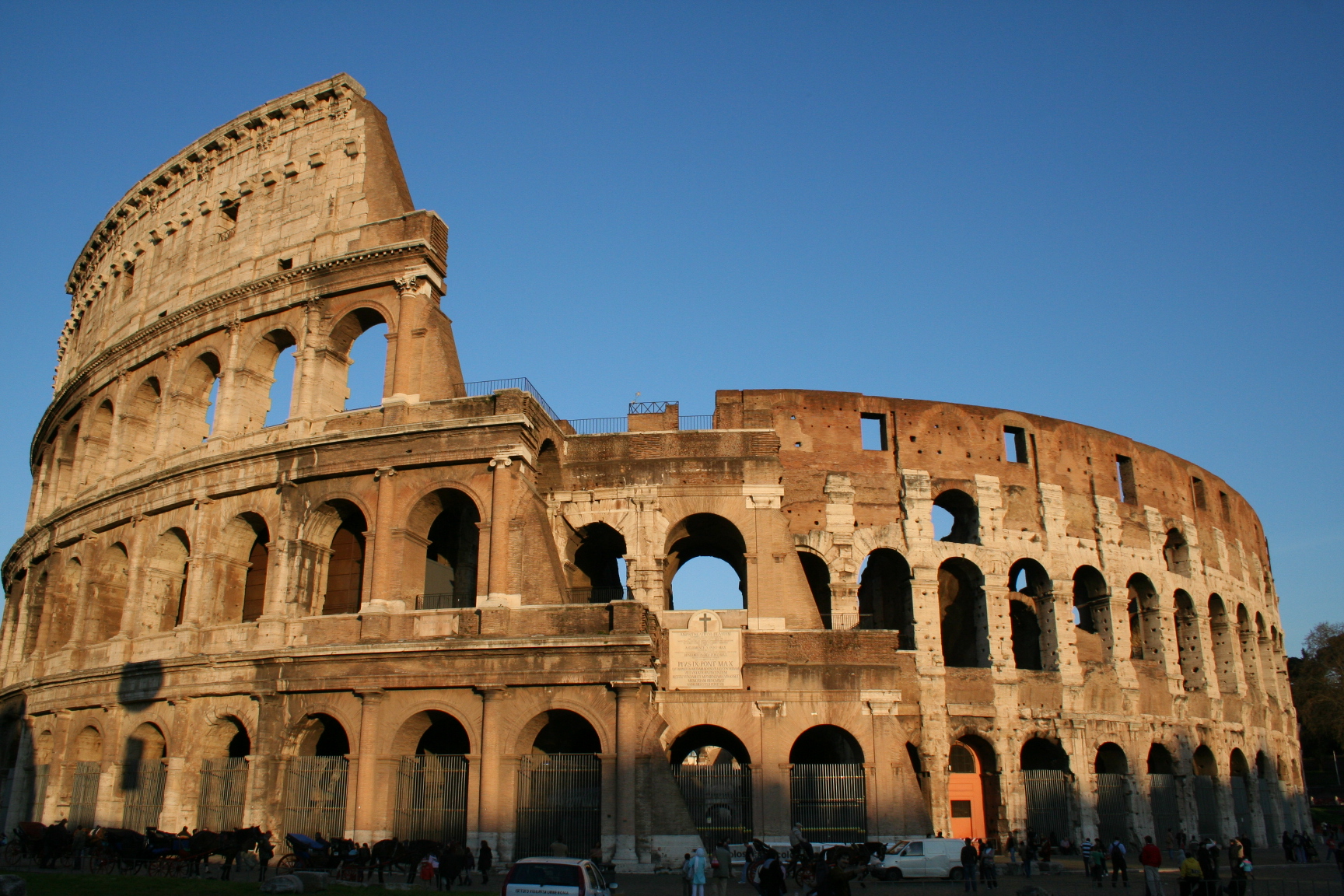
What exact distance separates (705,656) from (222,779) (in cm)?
996

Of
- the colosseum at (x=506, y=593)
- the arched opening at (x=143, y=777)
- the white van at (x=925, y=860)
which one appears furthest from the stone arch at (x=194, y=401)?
the white van at (x=925, y=860)

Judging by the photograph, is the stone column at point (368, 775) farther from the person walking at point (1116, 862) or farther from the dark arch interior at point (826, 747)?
the person walking at point (1116, 862)

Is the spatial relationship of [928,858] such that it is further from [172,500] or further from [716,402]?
[172,500]

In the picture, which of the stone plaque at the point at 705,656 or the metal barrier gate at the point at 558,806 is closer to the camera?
the metal barrier gate at the point at 558,806

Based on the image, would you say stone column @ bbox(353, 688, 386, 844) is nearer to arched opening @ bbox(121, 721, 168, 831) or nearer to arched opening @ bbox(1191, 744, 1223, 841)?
arched opening @ bbox(121, 721, 168, 831)

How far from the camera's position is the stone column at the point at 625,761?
707 inches

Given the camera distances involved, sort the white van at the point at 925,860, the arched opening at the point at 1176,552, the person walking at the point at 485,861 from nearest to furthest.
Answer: the person walking at the point at 485,861, the white van at the point at 925,860, the arched opening at the point at 1176,552

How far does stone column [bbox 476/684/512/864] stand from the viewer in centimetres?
1839

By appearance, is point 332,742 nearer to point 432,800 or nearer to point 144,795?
point 144,795

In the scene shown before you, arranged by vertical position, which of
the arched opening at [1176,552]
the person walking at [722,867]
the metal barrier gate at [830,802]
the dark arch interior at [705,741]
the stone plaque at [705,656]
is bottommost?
the person walking at [722,867]

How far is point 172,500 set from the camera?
76.3 ft

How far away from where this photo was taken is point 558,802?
18.6 meters

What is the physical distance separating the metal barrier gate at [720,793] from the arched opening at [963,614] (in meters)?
6.60

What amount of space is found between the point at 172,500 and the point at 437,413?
7002 mm
